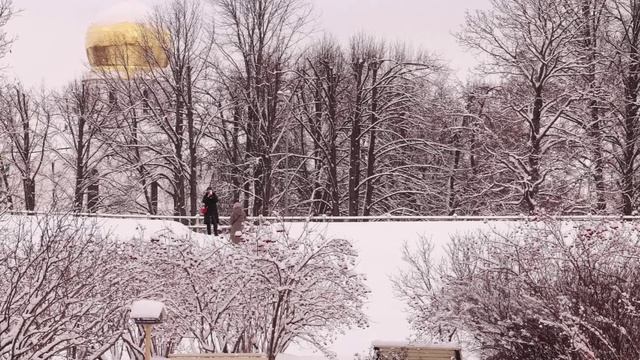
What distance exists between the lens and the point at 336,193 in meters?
34.9

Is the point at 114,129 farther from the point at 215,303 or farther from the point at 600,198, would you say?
the point at 215,303

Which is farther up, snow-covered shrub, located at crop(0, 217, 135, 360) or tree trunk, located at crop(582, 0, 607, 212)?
tree trunk, located at crop(582, 0, 607, 212)

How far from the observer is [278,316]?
1546 cm

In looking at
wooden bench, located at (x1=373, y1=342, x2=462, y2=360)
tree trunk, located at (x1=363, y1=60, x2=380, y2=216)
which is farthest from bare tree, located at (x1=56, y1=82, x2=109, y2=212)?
wooden bench, located at (x1=373, y1=342, x2=462, y2=360)

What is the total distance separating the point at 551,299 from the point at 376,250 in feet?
38.7

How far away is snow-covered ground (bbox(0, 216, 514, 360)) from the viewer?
20.3m

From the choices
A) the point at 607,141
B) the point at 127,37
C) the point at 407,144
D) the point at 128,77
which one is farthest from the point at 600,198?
the point at 127,37

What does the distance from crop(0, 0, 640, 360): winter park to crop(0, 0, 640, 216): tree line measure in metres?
0.14

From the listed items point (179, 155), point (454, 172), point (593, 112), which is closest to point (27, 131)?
point (179, 155)

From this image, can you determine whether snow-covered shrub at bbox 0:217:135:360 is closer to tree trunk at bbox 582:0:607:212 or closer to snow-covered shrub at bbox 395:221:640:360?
snow-covered shrub at bbox 395:221:640:360

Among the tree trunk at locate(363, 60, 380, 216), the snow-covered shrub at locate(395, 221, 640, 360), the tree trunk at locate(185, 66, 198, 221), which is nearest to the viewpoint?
the snow-covered shrub at locate(395, 221, 640, 360)

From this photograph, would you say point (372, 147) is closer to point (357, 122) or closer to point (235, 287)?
point (357, 122)

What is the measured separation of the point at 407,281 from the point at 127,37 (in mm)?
27011

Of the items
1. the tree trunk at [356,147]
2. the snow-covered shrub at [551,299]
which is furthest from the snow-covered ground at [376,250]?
the tree trunk at [356,147]
